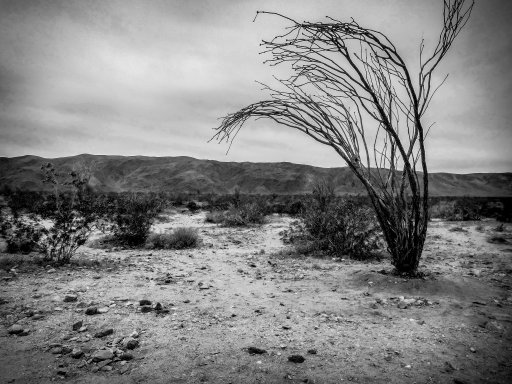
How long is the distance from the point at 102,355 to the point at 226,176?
88482 millimetres

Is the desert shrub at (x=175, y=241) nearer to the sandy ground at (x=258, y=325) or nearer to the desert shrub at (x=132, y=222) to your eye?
the desert shrub at (x=132, y=222)

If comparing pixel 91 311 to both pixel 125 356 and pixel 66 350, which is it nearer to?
pixel 66 350

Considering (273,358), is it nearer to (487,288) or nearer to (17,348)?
(17,348)

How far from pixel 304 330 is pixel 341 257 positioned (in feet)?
13.4

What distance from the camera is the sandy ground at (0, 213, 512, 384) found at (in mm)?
2428

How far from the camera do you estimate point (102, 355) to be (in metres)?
2.59

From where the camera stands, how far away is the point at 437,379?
2318 mm

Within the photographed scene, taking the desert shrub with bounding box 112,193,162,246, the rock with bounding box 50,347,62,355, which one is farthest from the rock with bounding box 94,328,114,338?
the desert shrub with bounding box 112,193,162,246

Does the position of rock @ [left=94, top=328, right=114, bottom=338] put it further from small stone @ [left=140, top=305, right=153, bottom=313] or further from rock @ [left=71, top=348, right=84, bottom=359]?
small stone @ [left=140, top=305, right=153, bottom=313]

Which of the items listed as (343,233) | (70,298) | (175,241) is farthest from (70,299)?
(343,233)

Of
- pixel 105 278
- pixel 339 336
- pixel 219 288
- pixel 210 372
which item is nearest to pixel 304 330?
pixel 339 336

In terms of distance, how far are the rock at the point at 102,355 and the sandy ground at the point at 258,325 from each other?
0.05 ft

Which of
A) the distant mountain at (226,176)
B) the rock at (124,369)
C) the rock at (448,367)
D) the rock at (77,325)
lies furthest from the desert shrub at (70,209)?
the distant mountain at (226,176)

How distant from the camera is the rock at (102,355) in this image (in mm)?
2572
